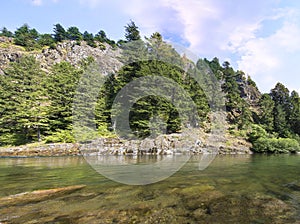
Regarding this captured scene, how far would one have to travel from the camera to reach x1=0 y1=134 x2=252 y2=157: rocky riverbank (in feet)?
61.5

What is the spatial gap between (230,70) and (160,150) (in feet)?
147

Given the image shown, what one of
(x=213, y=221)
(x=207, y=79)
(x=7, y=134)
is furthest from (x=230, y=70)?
(x=213, y=221)

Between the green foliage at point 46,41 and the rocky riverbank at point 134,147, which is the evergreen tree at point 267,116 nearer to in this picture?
the rocky riverbank at point 134,147

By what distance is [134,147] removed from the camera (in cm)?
2106

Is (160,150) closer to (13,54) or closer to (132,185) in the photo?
(132,185)

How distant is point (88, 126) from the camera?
24906 millimetres

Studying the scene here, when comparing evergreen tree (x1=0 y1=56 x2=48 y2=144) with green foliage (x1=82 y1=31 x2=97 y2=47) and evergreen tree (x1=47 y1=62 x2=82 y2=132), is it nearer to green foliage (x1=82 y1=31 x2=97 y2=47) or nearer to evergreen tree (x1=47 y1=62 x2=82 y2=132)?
evergreen tree (x1=47 y1=62 x2=82 y2=132)

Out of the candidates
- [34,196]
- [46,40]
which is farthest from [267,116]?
[46,40]

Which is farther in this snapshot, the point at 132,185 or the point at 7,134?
the point at 7,134

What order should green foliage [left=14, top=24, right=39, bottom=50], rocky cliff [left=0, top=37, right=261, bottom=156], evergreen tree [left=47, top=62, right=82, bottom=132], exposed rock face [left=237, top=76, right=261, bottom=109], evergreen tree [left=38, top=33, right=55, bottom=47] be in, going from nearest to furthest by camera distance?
1. rocky cliff [left=0, top=37, right=261, bottom=156]
2. evergreen tree [left=47, top=62, right=82, bottom=132]
3. green foliage [left=14, top=24, right=39, bottom=50]
4. evergreen tree [left=38, top=33, right=55, bottom=47]
5. exposed rock face [left=237, top=76, right=261, bottom=109]

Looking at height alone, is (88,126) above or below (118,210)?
above

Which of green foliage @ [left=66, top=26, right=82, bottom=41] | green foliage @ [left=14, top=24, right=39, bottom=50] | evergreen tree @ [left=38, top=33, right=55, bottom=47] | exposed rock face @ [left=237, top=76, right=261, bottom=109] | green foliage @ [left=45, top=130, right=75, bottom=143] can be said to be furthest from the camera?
green foliage @ [left=66, top=26, right=82, bottom=41]

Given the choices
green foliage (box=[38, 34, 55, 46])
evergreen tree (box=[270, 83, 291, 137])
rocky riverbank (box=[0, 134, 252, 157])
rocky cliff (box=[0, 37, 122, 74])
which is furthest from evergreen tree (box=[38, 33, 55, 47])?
evergreen tree (box=[270, 83, 291, 137])

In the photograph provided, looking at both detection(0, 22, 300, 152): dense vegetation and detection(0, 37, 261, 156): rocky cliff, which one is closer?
detection(0, 37, 261, 156): rocky cliff
